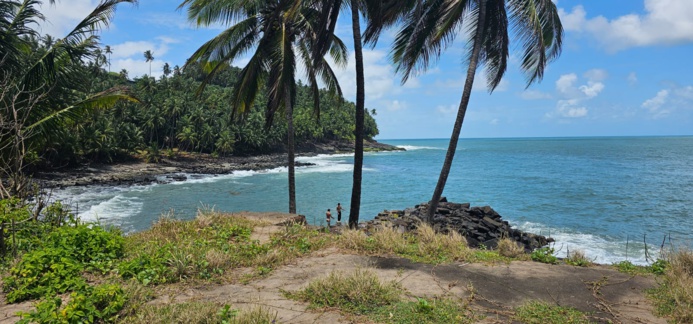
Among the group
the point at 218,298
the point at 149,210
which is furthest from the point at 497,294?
the point at 149,210

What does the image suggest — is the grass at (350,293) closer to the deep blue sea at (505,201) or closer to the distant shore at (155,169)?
the deep blue sea at (505,201)

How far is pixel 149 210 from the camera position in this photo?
26109mm

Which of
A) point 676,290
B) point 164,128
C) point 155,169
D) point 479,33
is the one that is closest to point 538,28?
point 479,33

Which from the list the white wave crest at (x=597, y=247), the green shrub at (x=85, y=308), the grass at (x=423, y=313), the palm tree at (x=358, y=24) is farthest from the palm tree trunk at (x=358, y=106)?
the white wave crest at (x=597, y=247)

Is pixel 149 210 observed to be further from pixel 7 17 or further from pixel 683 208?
pixel 683 208

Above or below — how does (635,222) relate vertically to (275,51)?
below

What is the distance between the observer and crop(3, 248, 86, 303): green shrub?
4.51 meters

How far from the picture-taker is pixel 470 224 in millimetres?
18484

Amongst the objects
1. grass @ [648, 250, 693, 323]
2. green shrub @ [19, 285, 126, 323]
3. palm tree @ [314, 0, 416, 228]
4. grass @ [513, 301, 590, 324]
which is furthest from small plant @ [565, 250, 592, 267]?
green shrub @ [19, 285, 126, 323]

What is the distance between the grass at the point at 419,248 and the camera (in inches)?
275

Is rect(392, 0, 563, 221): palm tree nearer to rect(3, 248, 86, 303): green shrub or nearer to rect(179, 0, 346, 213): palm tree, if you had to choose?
rect(179, 0, 346, 213): palm tree

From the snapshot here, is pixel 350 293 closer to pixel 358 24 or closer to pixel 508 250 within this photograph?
pixel 508 250

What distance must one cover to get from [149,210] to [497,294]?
2621 centimetres

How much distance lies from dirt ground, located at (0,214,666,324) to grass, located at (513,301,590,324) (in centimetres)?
15
